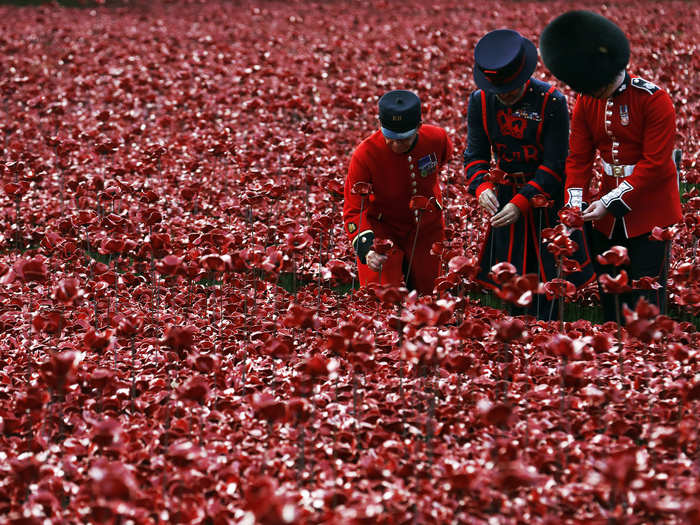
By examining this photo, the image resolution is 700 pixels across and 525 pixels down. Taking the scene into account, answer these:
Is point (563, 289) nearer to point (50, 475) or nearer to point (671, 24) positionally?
point (50, 475)

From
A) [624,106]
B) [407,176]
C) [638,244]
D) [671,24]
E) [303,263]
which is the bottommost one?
[303,263]

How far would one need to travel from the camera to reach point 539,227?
472 centimetres

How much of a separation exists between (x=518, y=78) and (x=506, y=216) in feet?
2.81

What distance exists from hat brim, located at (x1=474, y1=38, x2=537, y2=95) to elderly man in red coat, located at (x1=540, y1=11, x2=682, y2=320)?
0.47ft

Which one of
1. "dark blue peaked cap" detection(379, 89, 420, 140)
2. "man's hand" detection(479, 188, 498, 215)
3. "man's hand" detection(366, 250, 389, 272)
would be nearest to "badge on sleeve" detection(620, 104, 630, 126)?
"man's hand" detection(479, 188, 498, 215)

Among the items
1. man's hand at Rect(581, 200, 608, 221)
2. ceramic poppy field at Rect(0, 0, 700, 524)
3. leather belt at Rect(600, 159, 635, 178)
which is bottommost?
ceramic poppy field at Rect(0, 0, 700, 524)

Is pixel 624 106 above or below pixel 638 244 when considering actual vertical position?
above

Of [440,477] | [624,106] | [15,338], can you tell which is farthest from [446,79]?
[440,477]

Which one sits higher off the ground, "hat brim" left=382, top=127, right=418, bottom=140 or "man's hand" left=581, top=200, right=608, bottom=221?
"hat brim" left=382, top=127, right=418, bottom=140

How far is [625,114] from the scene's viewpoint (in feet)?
13.1

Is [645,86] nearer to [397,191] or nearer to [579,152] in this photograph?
[579,152]

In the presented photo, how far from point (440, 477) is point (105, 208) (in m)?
5.12

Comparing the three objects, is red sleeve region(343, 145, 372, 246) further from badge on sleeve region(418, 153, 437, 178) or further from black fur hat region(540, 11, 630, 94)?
black fur hat region(540, 11, 630, 94)

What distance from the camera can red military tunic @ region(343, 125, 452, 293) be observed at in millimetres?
4652
